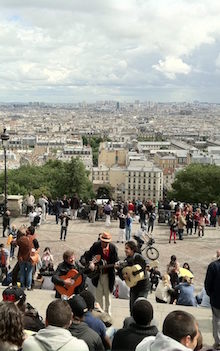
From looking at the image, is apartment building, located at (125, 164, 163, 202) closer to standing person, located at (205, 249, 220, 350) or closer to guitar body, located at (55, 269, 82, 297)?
guitar body, located at (55, 269, 82, 297)

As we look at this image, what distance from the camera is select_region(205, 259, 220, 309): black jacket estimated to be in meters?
6.49

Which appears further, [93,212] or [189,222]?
[93,212]

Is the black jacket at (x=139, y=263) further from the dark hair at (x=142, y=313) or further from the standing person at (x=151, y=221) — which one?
the standing person at (x=151, y=221)

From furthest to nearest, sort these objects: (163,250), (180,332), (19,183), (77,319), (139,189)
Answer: (139,189)
(19,183)
(163,250)
(77,319)
(180,332)

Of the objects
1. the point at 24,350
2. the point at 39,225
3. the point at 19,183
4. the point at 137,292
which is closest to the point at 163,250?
Result: the point at 39,225

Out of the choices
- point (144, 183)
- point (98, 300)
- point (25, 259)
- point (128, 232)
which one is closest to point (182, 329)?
point (98, 300)

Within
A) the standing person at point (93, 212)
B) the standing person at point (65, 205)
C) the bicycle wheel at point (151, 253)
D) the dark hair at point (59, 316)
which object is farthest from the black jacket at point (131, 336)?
the standing person at point (65, 205)

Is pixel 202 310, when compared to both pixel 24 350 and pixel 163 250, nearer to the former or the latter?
pixel 24 350

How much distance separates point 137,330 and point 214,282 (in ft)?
6.52

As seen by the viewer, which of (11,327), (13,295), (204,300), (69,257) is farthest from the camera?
(204,300)

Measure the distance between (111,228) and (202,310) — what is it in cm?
905

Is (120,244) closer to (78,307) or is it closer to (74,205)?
(74,205)

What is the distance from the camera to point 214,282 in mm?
6512

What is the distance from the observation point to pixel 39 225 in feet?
56.6
